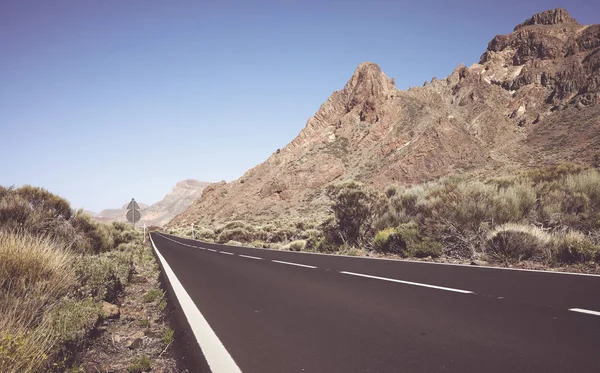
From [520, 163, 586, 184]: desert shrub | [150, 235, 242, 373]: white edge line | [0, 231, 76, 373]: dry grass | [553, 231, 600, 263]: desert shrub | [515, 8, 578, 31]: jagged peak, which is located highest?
[515, 8, 578, 31]: jagged peak

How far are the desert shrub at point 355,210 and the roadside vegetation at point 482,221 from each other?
0.05 m

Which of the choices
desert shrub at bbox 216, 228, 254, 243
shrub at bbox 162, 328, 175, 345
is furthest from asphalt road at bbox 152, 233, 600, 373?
desert shrub at bbox 216, 228, 254, 243

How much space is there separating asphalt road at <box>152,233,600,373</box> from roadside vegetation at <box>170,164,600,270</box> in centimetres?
215

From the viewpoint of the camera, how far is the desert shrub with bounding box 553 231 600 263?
328 inches

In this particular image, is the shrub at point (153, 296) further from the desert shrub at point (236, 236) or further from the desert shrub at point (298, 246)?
the desert shrub at point (236, 236)

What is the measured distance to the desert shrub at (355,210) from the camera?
17516 mm

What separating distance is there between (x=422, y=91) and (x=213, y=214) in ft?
187

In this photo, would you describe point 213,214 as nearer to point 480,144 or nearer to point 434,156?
point 434,156

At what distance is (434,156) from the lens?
61.4 meters

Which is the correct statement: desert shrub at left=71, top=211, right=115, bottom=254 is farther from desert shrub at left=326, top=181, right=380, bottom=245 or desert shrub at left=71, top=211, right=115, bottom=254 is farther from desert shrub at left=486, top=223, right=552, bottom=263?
desert shrub at left=486, top=223, right=552, bottom=263

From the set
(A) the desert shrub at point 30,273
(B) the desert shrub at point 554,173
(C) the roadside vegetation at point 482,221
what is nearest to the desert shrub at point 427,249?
(C) the roadside vegetation at point 482,221

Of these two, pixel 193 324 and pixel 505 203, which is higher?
pixel 505 203

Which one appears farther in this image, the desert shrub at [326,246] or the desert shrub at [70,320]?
the desert shrub at [326,246]

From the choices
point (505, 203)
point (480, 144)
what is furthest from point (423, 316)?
point (480, 144)
